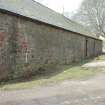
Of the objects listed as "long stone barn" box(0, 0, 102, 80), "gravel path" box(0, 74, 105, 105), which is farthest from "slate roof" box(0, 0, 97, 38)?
"gravel path" box(0, 74, 105, 105)

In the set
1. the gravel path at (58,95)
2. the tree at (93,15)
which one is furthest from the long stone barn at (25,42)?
Answer: the tree at (93,15)

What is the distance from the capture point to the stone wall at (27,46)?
34.8ft

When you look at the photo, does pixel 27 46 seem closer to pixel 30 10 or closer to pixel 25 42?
pixel 25 42

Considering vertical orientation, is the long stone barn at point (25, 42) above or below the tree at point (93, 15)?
below

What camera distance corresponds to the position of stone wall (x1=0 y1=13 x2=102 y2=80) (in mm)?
10617

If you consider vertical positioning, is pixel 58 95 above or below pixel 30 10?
below

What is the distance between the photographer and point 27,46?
1248 cm

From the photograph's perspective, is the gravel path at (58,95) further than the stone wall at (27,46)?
No

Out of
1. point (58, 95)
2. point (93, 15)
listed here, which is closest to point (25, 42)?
point (58, 95)

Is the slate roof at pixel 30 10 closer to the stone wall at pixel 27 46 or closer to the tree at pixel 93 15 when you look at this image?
the stone wall at pixel 27 46

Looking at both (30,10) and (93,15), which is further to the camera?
(93,15)

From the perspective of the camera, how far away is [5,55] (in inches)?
417

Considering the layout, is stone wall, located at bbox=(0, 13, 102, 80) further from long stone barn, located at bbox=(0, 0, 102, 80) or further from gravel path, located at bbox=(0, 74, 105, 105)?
gravel path, located at bbox=(0, 74, 105, 105)

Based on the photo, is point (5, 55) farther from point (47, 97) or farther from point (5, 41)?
point (47, 97)
